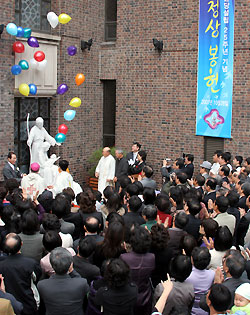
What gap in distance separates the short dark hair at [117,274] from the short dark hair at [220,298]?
30.9 inches

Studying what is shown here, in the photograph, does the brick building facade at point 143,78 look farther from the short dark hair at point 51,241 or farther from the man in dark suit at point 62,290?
the man in dark suit at point 62,290

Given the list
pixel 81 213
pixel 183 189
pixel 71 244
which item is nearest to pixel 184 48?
pixel 183 189

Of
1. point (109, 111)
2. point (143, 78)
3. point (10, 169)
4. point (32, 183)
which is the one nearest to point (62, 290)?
point (32, 183)

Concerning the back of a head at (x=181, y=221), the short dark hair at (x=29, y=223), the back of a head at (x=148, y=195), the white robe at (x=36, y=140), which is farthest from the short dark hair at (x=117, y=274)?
the white robe at (x=36, y=140)

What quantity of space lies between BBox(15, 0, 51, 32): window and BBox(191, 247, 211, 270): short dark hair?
942 cm

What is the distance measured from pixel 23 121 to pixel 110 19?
14.9 feet

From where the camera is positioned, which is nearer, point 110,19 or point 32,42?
point 32,42

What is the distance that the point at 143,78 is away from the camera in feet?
47.3

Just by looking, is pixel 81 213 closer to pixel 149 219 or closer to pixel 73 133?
pixel 149 219

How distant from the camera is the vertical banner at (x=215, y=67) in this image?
504 inches

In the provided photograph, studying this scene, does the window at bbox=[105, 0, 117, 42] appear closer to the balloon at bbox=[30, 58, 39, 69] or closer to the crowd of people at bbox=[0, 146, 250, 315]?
the balloon at bbox=[30, 58, 39, 69]

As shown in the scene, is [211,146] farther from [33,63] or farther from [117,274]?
[117,274]

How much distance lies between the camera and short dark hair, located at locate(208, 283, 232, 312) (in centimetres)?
413

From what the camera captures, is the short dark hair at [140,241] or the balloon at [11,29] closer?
the short dark hair at [140,241]
